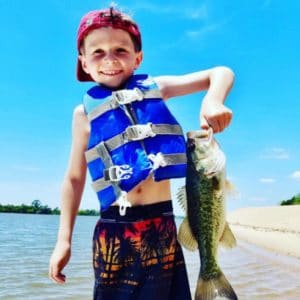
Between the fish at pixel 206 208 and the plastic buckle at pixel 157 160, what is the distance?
0.40 m

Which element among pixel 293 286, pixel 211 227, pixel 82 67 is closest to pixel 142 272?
pixel 211 227

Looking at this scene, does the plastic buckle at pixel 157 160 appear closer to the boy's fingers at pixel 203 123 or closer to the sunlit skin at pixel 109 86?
the sunlit skin at pixel 109 86

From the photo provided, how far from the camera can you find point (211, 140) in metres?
2.94

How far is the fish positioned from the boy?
0.32m

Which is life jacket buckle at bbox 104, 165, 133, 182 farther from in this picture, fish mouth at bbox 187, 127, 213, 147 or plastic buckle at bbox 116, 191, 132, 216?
fish mouth at bbox 187, 127, 213, 147

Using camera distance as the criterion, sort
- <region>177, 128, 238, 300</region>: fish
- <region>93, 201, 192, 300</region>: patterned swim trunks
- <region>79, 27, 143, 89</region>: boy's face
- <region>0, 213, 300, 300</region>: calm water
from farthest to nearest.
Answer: <region>0, 213, 300, 300</region>: calm water → <region>79, 27, 143, 89</region>: boy's face → <region>93, 201, 192, 300</region>: patterned swim trunks → <region>177, 128, 238, 300</region>: fish

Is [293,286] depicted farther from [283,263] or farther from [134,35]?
[134,35]

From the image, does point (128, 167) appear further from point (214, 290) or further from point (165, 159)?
point (214, 290)

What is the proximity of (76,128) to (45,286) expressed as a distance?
306 inches

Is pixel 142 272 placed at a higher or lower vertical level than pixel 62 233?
lower

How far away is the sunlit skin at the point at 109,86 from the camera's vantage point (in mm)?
3576

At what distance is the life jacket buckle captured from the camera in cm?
355

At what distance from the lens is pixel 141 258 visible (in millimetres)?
3428

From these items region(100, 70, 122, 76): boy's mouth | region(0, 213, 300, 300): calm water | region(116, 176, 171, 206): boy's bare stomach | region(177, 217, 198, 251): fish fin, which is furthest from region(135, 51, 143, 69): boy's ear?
region(0, 213, 300, 300): calm water
